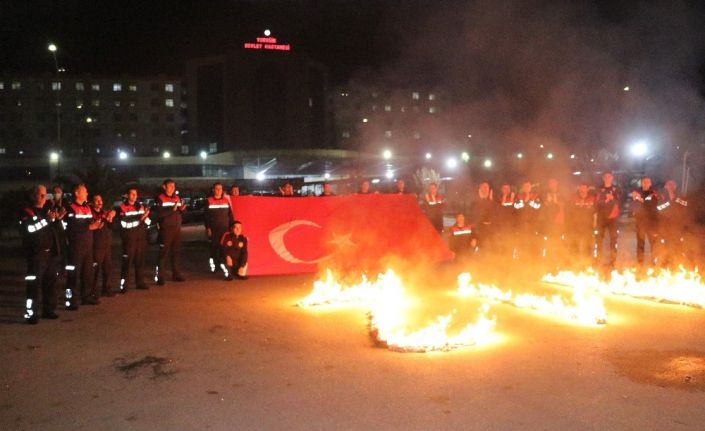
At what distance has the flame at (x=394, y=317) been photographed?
6.75 m

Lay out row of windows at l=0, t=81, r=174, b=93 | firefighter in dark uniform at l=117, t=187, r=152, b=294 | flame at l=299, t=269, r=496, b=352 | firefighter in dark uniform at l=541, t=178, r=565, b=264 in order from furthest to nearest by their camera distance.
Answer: row of windows at l=0, t=81, r=174, b=93 < firefighter in dark uniform at l=541, t=178, r=565, b=264 < firefighter in dark uniform at l=117, t=187, r=152, b=294 < flame at l=299, t=269, r=496, b=352

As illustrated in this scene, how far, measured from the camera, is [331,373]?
5988 millimetres

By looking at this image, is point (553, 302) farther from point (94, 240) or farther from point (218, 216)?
point (94, 240)

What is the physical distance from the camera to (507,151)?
112 ft

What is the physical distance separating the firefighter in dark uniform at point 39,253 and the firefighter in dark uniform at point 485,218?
297 inches

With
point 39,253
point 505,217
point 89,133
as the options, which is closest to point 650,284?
point 505,217

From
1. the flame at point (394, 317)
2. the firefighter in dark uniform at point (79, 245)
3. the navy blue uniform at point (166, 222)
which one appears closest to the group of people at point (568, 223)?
the flame at point (394, 317)

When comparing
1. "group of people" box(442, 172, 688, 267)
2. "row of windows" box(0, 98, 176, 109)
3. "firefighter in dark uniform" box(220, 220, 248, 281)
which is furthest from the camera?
"row of windows" box(0, 98, 176, 109)

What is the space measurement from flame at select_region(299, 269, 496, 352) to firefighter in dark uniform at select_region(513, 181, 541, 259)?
3438 millimetres

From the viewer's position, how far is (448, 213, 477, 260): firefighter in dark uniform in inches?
491

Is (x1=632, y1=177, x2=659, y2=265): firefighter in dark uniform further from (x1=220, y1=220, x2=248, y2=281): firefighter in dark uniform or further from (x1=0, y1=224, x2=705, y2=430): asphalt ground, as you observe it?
(x1=220, y1=220, x2=248, y2=281): firefighter in dark uniform

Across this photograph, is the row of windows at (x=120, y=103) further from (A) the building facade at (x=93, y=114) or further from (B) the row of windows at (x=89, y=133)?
(B) the row of windows at (x=89, y=133)

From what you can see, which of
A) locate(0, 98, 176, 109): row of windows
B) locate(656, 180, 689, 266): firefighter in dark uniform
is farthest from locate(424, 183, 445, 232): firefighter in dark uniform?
locate(0, 98, 176, 109): row of windows

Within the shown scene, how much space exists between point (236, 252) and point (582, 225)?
23.0ft
